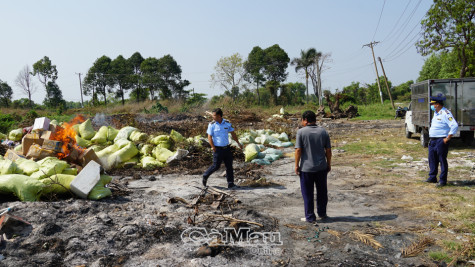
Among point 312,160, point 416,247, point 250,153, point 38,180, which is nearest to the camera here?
point 416,247

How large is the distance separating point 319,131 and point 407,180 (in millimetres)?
3223

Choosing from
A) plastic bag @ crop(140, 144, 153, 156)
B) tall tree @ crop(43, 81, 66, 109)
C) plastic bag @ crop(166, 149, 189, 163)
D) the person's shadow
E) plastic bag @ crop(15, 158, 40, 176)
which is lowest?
the person's shadow

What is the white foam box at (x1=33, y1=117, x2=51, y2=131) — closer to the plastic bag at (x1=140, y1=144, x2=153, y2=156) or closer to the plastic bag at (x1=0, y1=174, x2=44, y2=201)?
the plastic bag at (x1=140, y1=144, x2=153, y2=156)

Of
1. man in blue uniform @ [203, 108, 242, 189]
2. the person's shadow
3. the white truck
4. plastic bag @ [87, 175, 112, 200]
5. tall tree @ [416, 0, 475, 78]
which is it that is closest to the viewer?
the person's shadow

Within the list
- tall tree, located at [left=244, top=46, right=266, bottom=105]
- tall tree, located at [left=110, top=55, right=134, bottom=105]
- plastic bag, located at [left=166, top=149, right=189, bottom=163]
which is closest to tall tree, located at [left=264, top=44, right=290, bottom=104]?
tall tree, located at [left=244, top=46, right=266, bottom=105]

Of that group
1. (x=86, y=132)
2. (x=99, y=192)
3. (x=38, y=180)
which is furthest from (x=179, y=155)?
(x=38, y=180)

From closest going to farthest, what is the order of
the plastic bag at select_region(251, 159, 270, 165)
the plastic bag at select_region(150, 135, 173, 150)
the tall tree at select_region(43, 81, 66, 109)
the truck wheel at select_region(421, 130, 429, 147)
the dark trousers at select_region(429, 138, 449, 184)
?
the dark trousers at select_region(429, 138, 449, 184), the plastic bag at select_region(251, 159, 270, 165), the plastic bag at select_region(150, 135, 173, 150), the truck wheel at select_region(421, 130, 429, 147), the tall tree at select_region(43, 81, 66, 109)

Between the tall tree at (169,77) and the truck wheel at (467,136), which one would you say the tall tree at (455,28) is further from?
the tall tree at (169,77)

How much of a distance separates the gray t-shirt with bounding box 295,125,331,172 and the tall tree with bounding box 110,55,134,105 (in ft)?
132

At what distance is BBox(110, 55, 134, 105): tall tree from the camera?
41.5 meters

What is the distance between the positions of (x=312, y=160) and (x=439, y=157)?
2880 mm

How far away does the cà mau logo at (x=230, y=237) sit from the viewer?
3.62 meters

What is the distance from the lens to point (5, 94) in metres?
40.8

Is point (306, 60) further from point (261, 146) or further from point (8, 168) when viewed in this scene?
point (8, 168)
